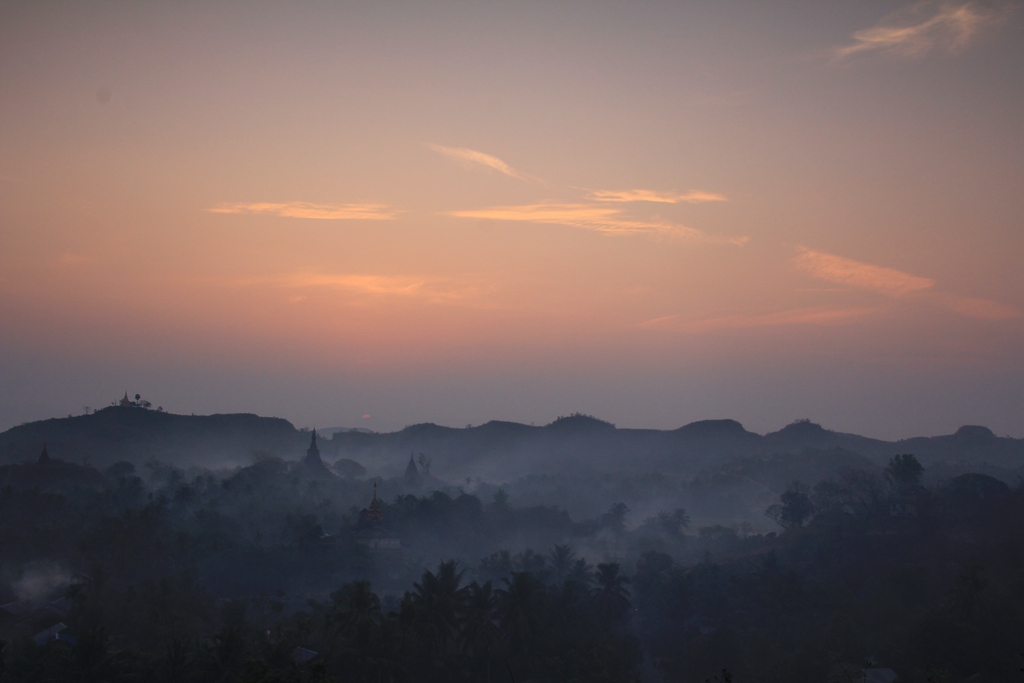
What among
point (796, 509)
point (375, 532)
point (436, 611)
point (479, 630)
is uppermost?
point (796, 509)

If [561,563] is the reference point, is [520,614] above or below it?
below

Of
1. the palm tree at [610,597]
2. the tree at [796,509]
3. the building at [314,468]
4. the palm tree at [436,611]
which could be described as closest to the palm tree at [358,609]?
the palm tree at [436,611]

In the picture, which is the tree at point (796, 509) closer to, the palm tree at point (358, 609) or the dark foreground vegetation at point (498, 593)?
the dark foreground vegetation at point (498, 593)

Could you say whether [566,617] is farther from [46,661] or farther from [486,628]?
[46,661]

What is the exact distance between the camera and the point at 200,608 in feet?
205

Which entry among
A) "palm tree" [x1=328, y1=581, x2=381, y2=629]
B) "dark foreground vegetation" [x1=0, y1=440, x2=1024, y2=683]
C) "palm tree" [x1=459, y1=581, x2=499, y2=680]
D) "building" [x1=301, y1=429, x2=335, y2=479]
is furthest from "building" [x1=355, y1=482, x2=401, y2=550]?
"building" [x1=301, y1=429, x2=335, y2=479]

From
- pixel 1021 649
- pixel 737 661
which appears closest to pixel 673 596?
pixel 737 661

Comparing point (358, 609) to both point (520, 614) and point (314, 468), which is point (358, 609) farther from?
point (314, 468)

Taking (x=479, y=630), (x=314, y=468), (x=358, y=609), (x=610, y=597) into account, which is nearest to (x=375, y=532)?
(x=610, y=597)

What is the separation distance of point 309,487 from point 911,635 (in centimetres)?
10515

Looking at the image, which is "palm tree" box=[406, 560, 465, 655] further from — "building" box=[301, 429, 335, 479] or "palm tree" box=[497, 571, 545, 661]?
"building" box=[301, 429, 335, 479]

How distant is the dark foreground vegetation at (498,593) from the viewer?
169 feet

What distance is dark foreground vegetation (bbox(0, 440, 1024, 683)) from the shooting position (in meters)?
51.5

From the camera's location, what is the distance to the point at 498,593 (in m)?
60.1
